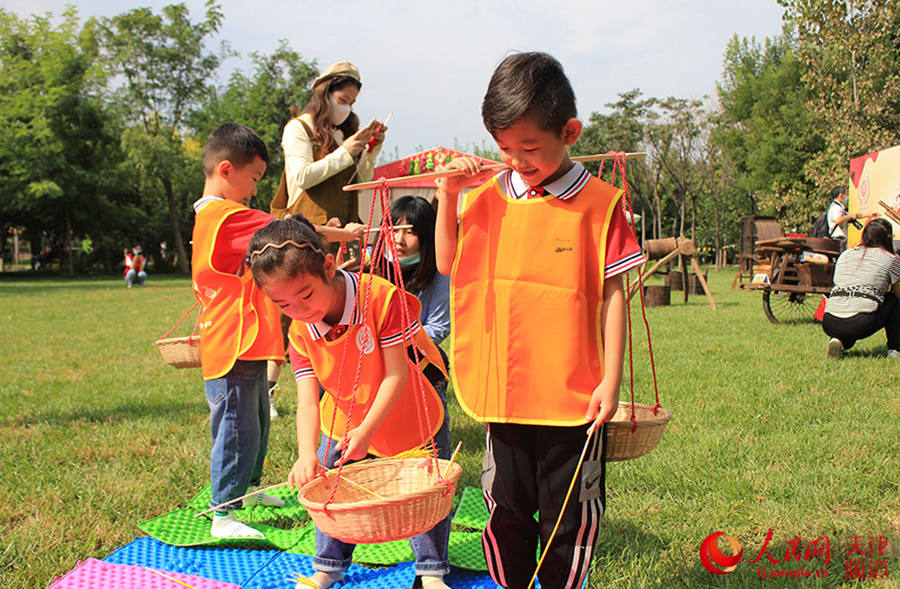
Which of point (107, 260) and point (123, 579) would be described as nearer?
point (123, 579)

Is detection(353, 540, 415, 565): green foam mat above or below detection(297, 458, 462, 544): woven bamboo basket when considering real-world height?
below

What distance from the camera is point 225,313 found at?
2.74 meters

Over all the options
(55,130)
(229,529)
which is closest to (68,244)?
(55,130)

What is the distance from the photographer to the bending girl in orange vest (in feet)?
6.55

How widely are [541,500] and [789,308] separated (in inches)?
378

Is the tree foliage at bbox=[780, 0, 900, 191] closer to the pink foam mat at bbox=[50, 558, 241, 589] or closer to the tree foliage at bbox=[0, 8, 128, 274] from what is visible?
the pink foam mat at bbox=[50, 558, 241, 589]

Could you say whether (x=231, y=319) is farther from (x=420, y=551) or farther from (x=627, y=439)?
(x=627, y=439)

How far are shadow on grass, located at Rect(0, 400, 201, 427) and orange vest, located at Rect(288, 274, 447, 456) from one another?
2952 millimetres

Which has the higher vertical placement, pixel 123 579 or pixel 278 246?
pixel 278 246

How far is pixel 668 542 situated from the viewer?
8.85ft

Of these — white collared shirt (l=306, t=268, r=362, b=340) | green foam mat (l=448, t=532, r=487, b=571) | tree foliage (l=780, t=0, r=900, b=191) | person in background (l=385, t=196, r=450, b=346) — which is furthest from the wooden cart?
tree foliage (l=780, t=0, r=900, b=191)

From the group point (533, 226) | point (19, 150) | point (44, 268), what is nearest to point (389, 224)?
point (533, 226)

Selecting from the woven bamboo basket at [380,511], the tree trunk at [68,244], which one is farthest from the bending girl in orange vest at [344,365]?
the tree trunk at [68,244]

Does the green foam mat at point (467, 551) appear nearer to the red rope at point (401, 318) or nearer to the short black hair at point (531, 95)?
the red rope at point (401, 318)
